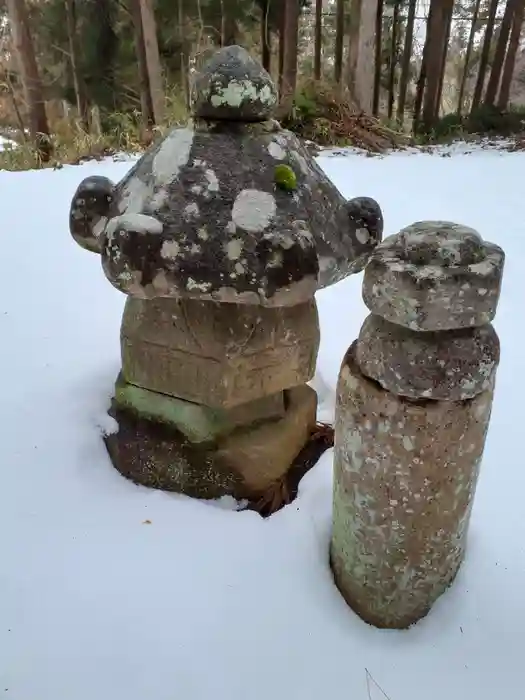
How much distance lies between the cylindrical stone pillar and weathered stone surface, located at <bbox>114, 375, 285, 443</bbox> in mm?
410

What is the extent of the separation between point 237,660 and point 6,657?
46cm

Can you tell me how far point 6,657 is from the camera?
3.97 ft

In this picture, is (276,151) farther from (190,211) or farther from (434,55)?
(434,55)

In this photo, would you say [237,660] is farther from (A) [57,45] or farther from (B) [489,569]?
(A) [57,45]

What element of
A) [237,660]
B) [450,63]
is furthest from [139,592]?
[450,63]

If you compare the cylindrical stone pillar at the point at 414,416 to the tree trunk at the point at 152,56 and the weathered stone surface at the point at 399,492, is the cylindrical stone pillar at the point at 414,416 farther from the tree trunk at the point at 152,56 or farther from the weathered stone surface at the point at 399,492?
the tree trunk at the point at 152,56

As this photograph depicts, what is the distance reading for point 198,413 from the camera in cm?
158

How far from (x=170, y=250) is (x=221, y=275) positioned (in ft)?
0.39

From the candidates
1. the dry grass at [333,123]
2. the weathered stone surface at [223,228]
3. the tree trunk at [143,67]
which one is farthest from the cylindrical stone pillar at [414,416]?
the tree trunk at [143,67]

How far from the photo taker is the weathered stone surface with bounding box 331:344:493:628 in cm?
106

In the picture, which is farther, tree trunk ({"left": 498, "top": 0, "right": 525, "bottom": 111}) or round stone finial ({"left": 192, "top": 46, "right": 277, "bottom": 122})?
tree trunk ({"left": 498, "top": 0, "right": 525, "bottom": 111})

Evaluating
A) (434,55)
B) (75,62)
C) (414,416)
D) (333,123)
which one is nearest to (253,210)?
(414,416)

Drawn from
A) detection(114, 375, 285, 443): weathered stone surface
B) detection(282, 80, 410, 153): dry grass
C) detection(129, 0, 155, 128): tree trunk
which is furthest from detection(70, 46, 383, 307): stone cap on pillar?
detection(129, 0, 155, 128): tree trunk

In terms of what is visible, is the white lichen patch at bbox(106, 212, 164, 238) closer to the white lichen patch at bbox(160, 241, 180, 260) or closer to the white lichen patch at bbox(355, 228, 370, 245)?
the white lichen patch at bbox(160, 241, 180, 260)
